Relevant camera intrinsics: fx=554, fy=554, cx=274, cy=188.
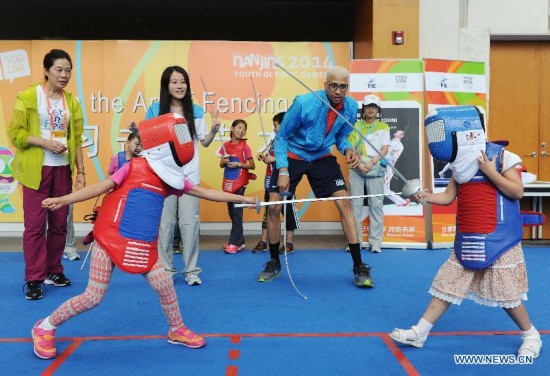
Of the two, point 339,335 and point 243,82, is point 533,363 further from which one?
point 243,82

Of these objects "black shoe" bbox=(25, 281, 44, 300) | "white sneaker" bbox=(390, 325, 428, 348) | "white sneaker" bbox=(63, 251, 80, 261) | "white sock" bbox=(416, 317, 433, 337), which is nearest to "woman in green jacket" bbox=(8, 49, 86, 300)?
"black shoe" bbox=(25, 281, 44, 300)

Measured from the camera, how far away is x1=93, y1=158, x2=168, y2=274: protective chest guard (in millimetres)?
2629

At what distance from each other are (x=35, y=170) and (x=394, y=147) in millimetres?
3461

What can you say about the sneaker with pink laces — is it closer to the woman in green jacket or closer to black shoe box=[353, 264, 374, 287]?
the woman in green jacket

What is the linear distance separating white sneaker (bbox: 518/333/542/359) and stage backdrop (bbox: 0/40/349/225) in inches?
159

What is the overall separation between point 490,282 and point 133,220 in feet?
5.71

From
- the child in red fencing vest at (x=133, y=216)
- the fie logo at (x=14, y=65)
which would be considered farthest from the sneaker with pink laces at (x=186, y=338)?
the fie logo at (x=14, y=65)

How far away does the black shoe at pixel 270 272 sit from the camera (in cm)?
422

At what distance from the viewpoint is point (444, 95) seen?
576 cm

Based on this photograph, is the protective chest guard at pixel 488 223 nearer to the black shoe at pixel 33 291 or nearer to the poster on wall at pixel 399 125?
the black shoe at pixel 33 291

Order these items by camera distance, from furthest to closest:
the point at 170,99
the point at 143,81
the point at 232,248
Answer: the point at 143,81
the point at 232,248
the point at 170,99

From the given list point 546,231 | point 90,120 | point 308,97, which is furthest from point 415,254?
point 90,120

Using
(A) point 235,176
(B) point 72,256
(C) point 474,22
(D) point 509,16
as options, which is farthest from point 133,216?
(D) point 509,16

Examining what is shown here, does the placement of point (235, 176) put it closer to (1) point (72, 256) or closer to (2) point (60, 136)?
(1) point (72, 256)
